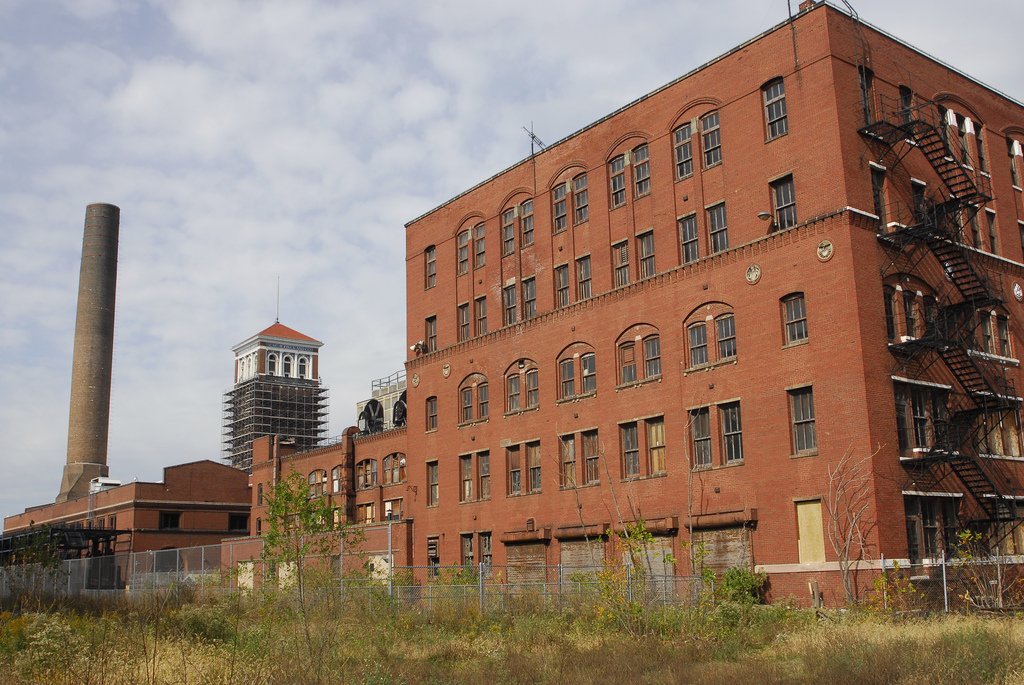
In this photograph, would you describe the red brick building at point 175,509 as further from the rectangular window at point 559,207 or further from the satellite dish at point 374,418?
the rectangular window at point 559,207

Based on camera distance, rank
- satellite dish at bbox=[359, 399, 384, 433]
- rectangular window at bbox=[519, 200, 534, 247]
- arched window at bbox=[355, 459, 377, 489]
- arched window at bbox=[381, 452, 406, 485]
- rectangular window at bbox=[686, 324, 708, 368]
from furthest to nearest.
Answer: satellite dish at bbox=[359, 399, 384, 433]
arched window at bbox=[355, 459, 377, 489]
arched window at bbox=[381, 452, 406, 485]
rectangular window at bbox=[519, 200, 534, 247]
rectangular window at bbox=[686, 324, 708, 368]

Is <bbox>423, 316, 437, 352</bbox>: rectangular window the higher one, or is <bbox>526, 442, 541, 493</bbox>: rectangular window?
<bbox>423, 316, 437, 352</bbox>: rectangular window

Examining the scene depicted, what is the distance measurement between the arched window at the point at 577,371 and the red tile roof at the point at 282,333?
7758cm

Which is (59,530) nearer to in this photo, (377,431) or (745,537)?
(377,431)

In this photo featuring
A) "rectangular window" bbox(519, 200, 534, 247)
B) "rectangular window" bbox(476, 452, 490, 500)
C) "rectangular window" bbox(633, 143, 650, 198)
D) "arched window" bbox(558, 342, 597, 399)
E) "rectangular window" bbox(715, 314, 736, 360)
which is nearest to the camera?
"rectangular window" bbox(715, 314, 736, 360)

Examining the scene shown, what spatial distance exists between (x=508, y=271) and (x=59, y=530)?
41.9 metres

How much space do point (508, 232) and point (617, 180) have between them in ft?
21.9

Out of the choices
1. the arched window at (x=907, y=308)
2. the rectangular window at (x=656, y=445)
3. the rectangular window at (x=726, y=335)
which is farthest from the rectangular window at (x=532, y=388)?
the arched window at (x=907, y=308)

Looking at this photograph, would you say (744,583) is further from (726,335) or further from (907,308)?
(907,308)

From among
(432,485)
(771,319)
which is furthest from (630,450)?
(432,485)

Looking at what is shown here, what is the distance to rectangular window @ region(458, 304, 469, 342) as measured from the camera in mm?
45375

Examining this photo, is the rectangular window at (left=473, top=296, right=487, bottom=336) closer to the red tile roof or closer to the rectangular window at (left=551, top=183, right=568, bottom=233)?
the rectangular window at (left=551, top=183, right=568, bottom=233)

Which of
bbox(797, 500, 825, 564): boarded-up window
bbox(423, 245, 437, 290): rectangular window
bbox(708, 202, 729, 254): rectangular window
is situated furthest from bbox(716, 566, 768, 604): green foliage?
bbox(423, 245, 437, 290): rectangular window

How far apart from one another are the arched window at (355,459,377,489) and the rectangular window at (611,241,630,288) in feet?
83.1
